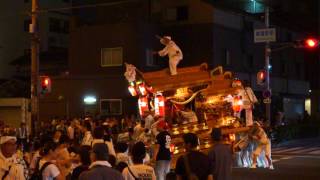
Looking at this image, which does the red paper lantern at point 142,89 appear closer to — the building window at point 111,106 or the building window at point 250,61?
the building window at point 111,106

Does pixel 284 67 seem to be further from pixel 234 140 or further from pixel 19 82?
pixel 234 140

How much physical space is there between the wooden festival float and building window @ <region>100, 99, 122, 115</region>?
17.9m

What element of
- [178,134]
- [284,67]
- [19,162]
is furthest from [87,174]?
[284,67]

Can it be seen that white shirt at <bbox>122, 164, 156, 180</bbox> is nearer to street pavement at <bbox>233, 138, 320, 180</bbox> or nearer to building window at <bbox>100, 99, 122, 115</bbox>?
street pavement at <bbox>233, 138, 320, 180</bbox>

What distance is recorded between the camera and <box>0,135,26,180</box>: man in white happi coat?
7824mm

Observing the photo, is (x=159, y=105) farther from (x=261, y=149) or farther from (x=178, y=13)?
(x=178, y=13)

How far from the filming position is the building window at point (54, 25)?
55.7 metres

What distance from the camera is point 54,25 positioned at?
56.0 m

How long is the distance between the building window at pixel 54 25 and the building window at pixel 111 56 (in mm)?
16546

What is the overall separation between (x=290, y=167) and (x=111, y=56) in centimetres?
2198

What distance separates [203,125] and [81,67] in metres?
22.5

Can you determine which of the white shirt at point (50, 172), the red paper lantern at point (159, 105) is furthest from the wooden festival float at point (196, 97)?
the white shirt at point (50, 172)

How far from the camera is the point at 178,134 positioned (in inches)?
771

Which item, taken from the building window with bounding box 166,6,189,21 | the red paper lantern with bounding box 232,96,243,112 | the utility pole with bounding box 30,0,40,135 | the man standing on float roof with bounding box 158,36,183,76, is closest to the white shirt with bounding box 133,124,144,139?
the man standing on float roof with bounding box 158,36,183,76
